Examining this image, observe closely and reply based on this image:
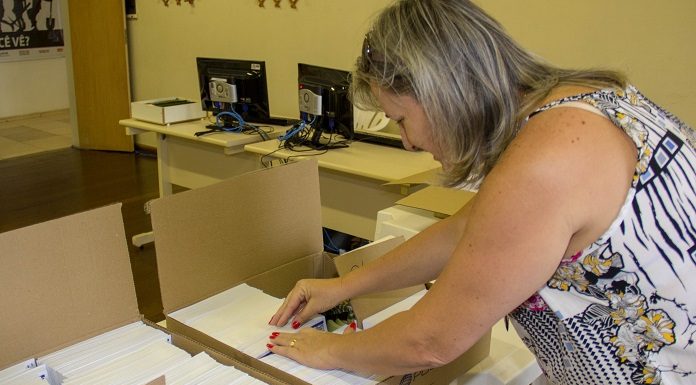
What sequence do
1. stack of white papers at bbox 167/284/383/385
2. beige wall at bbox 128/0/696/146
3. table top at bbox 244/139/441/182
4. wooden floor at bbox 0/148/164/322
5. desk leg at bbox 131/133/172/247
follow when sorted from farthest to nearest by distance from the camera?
wooden floor at bbox 0/148/164/322, desk leg at bbox 131/133/172/247, beige wall at bbox 128/0/696/146, table top at bbox 244/139/441/182, stack of white papers at bbox 167/284/383/385

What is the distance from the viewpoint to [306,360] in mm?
1065

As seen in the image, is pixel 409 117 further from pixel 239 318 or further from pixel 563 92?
pixel 239 318

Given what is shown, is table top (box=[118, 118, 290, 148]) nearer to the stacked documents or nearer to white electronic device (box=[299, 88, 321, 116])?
white electronic device (box=[299, 88, 321, 116])

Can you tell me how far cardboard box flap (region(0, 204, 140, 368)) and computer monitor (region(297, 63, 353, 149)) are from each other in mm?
2056

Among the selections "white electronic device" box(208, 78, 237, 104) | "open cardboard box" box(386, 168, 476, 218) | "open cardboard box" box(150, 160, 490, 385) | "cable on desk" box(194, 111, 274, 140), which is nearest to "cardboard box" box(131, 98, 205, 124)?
"cable on desk" box(194, 111, 274, 140)

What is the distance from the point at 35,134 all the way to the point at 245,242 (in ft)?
20.8

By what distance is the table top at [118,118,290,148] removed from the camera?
3391 mm

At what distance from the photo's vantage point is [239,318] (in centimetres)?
122

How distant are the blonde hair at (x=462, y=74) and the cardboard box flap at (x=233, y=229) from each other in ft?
1.56

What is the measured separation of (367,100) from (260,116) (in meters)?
2.71

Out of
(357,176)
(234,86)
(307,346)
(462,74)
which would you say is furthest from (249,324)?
(234,86)

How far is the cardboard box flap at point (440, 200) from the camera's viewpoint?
1.99 meters

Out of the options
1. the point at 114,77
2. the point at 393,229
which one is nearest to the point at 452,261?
the point at 393,229

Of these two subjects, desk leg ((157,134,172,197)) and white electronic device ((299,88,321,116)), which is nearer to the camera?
white electronic device ((299,88,321,116))
